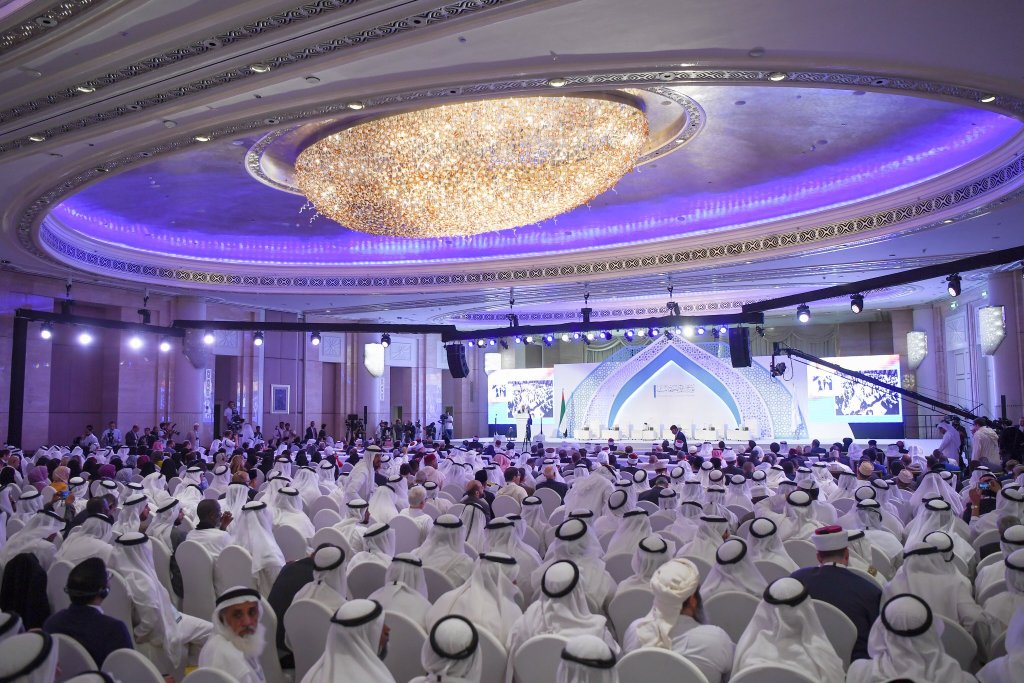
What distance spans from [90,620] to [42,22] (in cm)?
457

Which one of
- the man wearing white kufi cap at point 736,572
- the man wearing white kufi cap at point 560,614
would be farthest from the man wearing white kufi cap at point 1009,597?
the man wearing white kufi cap at point 560,614

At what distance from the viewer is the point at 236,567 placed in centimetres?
526

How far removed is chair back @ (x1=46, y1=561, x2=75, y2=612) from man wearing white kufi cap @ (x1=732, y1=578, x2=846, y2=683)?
4.07 metres

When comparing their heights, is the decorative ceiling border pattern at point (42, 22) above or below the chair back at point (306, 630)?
above

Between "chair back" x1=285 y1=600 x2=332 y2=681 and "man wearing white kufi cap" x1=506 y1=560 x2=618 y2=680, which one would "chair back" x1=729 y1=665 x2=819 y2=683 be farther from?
"chair back" x1=285 y1=600 x2=332 y2=681

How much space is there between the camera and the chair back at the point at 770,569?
472cm

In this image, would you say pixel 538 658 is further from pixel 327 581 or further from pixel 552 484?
pixel 552 484

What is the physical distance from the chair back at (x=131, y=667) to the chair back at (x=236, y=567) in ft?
7.07

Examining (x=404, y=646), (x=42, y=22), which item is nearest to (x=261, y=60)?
(x=42, y=22)

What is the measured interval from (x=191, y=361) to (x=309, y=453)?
16.5ft

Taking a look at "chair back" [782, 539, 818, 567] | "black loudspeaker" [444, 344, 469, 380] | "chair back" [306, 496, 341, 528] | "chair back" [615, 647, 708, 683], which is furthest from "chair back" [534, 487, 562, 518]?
"black loudspeaker" [444, 344, 469, 380]

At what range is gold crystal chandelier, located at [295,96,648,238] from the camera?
8906 millimetres

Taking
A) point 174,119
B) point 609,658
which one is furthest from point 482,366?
point 609,658

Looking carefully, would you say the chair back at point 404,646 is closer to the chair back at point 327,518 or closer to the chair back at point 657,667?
the chair back at point 657,667
